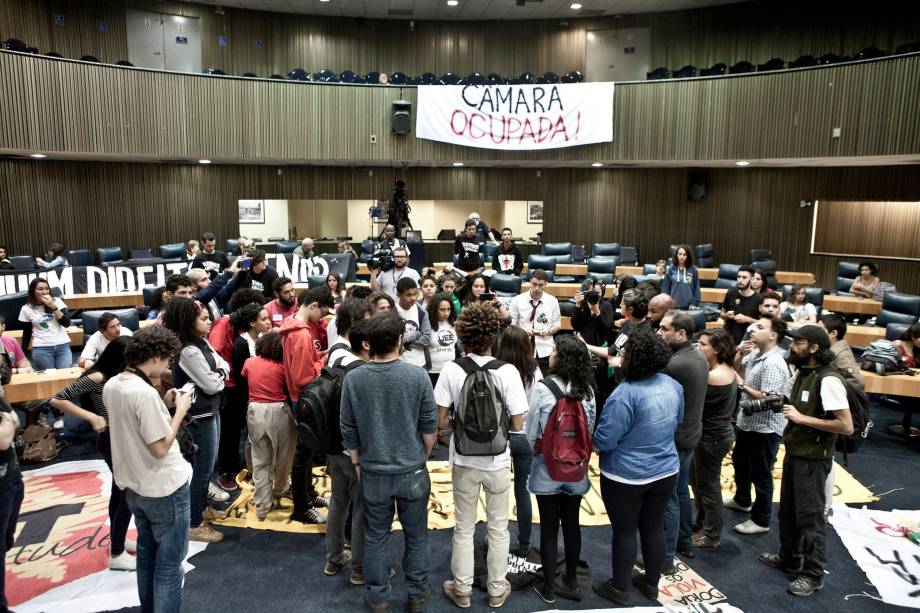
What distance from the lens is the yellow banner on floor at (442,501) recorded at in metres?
4.42

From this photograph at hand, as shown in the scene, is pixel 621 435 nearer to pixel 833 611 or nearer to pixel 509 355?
pixel 509 355

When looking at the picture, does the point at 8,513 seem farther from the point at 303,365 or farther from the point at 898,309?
the point at 898,309

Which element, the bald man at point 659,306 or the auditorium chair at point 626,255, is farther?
the auditorium chair at point 626,255

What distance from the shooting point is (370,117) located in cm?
1291

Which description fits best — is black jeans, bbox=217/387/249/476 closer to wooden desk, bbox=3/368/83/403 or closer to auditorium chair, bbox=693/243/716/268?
wooden desk, bbox=3/368/83/403

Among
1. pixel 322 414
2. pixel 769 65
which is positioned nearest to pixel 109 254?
pixel 322 414

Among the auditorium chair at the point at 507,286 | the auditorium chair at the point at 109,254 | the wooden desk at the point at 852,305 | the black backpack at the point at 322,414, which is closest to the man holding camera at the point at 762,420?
the black backpack at the point at 322,414

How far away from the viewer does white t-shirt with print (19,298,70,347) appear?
6297mm

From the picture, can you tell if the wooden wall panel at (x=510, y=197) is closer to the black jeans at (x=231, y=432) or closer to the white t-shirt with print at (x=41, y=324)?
the white t-shirt with print at (x=41, y=324)

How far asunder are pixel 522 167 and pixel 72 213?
1091cm

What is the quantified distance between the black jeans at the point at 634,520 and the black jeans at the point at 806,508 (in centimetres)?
90

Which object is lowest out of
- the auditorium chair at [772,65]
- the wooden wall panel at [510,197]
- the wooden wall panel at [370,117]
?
the wooden wall panel at [510,197]

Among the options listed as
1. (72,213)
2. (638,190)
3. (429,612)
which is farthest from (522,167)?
(429,612)

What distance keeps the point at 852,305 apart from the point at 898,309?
5.03ft
